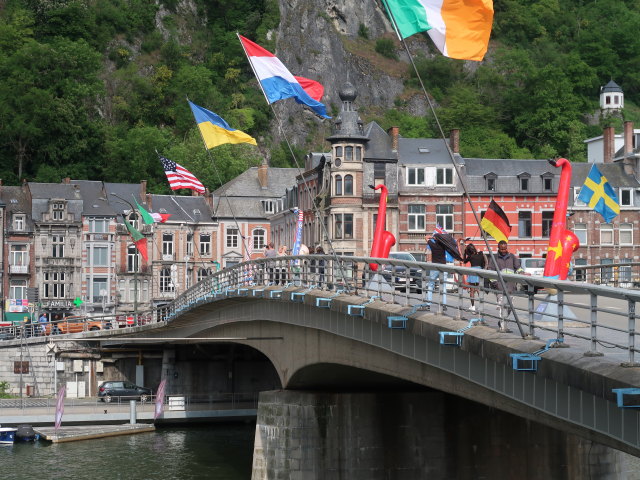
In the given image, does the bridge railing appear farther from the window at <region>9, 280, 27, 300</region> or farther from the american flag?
the window at <region>9, 280, 27, 300</region>

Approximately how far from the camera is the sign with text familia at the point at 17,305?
86.4 meters

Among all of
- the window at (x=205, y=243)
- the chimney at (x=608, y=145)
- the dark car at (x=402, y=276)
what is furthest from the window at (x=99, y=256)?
the dark car at (x=402, y=276)

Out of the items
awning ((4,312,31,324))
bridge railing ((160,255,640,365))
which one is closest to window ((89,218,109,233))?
awning ((4,312,31,324))

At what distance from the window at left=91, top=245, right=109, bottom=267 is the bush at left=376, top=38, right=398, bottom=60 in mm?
58652

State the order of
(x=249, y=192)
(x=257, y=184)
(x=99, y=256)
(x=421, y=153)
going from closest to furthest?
(x=421, y=153) → (x=99, y=256) → (x=249, y=192) → (x=257, y=184)

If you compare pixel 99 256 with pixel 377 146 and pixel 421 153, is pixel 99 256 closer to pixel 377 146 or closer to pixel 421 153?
pixel 377 146

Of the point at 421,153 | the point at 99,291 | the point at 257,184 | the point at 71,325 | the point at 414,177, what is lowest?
the point at 71,325

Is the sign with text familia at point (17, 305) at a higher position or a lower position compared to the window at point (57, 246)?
lower

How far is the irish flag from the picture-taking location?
19891mm

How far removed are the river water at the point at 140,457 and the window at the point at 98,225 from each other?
4001cm

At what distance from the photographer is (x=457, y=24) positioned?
20.2m

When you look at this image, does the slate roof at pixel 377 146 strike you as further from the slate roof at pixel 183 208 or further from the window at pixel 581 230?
the slate roof at pixel 183 208

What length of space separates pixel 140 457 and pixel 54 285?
46.4 metres

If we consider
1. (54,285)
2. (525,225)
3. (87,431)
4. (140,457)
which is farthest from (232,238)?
(140,457)
